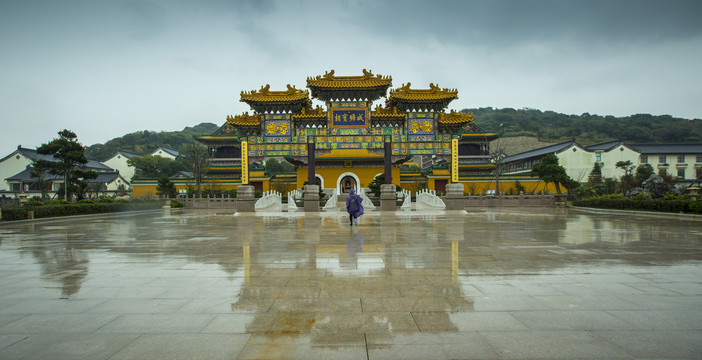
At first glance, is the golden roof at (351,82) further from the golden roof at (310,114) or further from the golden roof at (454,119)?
the golden roof at (454,119)

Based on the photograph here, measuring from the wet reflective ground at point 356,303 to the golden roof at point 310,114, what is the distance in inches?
646

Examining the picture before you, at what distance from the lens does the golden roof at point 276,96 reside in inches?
865

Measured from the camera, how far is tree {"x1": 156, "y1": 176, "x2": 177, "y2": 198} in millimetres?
34078

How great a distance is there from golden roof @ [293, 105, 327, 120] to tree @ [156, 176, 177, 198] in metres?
18.7

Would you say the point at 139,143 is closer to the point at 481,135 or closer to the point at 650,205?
the point at 481,135

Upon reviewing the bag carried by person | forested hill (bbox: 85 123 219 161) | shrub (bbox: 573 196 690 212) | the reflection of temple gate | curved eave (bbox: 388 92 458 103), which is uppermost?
forested hill (bbox: 85 123 219 161)

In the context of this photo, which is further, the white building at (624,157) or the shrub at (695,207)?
the white building at (624,157)

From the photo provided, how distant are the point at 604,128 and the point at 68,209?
8235cm

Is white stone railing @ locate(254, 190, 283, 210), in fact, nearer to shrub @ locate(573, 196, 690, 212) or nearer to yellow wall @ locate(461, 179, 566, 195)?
yellow wall @ locate(461, 179, 566, 195)

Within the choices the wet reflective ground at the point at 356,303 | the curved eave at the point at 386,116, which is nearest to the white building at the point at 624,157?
the curved eave at the point at 386,116

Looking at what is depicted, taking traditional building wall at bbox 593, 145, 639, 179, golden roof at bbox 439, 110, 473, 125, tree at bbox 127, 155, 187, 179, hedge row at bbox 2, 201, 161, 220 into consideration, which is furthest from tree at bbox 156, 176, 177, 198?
traditional building wall at bbox 593, 145, 639, 179

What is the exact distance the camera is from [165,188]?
3431cm

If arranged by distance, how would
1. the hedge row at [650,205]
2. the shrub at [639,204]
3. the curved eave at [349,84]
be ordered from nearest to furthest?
1. the hedge row at [650,205]
2. the shrub at [639,204]
3. the curved eave at [349,84]

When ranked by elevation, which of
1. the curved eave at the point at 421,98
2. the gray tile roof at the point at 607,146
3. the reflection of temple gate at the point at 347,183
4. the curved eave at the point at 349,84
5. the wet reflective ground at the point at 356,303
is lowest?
the wet reflective ground at the point at 356,303
